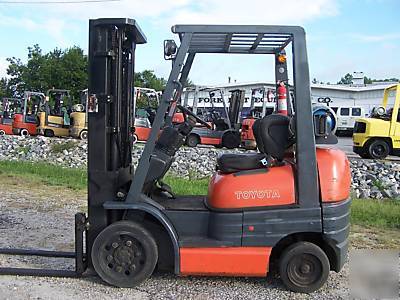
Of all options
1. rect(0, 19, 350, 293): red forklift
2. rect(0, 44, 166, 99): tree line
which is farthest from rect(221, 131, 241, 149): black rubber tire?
rect(0, 44, 166, 99): tree line

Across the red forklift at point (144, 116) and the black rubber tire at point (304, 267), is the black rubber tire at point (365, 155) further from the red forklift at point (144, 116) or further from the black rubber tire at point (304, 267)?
the black rubber tire at point (304, 267)

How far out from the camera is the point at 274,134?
201 inches

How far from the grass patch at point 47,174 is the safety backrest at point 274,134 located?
6.90 meters

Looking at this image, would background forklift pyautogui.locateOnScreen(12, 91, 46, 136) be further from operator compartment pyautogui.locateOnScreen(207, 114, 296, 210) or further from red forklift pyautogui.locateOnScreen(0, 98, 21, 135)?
operator compartment pyautogui.locateOnScreen(207, 114, 296, 210)

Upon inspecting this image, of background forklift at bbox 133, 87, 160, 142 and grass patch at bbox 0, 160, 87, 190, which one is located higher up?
background forklift at bbox 133, 87, 160, 142

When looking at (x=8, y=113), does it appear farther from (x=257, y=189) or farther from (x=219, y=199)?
(x=257, y=189)

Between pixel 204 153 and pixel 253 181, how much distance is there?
1371cm

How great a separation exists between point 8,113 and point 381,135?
2014 cm

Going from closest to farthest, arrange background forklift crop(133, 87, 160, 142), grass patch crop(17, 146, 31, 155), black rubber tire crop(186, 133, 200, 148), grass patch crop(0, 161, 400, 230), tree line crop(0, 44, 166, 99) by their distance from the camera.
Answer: grass patch crop(0, 161, 400, 230) < grass patch crop(17, 146, 31, 155) < black rubber tire crop(186, 133, 200, 148) < background forklift crop(133, 87, 160, 142) < tree line crop(0, 44, 166, 99)

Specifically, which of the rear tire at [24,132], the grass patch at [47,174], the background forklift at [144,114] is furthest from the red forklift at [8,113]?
the grass patch at [47,174]

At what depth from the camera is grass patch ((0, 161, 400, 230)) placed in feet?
27.9

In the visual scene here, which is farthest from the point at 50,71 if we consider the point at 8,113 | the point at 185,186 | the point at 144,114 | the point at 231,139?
the point at 185,186

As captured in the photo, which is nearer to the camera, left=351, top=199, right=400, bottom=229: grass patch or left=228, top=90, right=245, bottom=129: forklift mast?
left=351, top=199, right=400, bottom=229: grass patch

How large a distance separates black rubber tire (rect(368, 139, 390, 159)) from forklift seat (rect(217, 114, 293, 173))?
1482 cm
